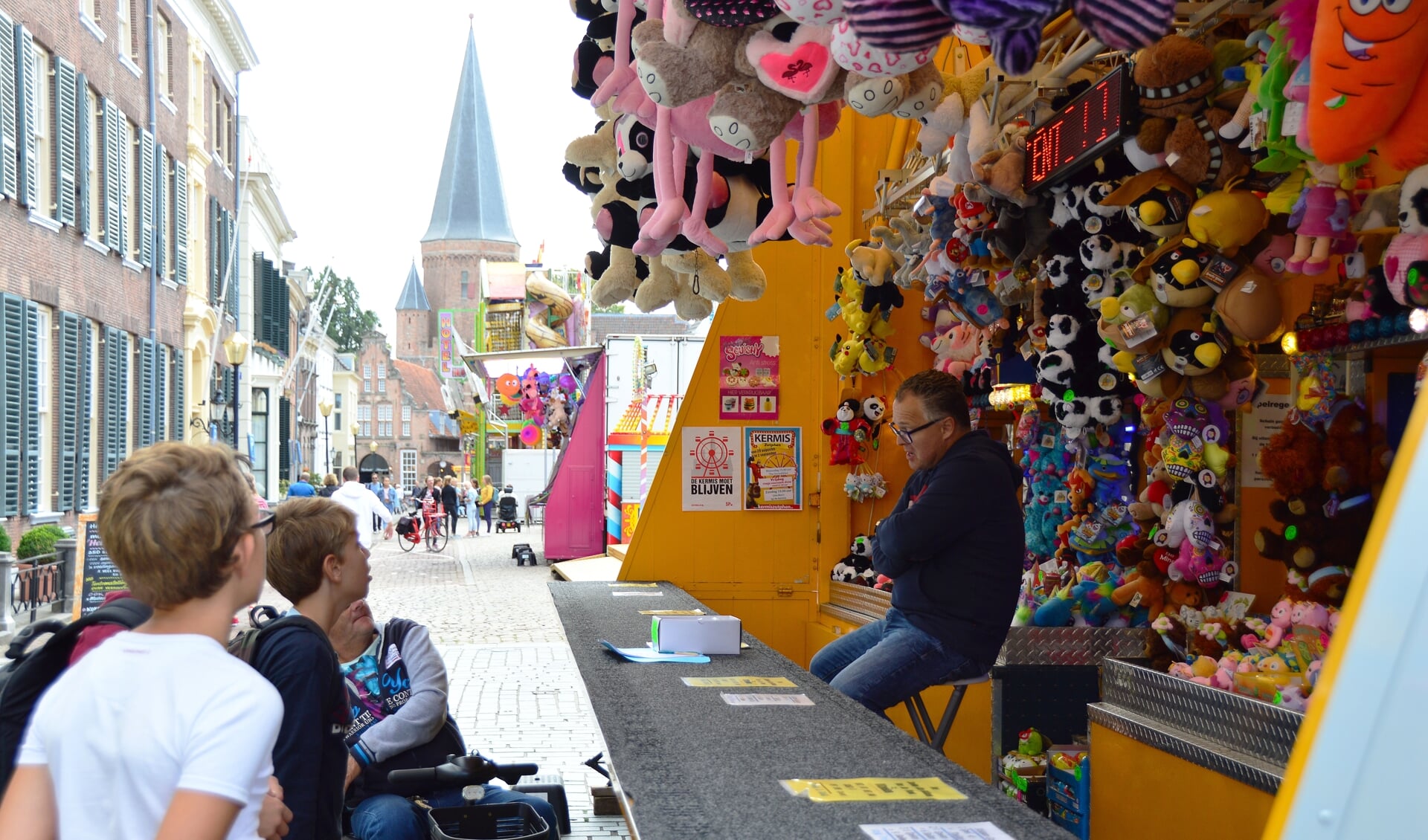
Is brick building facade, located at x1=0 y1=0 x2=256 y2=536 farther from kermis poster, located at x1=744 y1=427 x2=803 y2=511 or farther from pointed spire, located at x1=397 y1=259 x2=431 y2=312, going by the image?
pointed spire, located at x1=397 y1=259 x2=431 y2=312

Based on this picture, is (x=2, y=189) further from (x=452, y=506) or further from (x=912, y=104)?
(x=452, y=506)

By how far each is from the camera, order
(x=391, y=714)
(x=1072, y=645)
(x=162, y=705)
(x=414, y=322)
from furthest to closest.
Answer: (x=414, y=322) < (x=1072, y=645) < (x=391, y=714) < (x=162, y=705)

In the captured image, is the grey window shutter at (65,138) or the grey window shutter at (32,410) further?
the grey window shutter at (65,138)

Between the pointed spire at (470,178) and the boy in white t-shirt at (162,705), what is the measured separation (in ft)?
264

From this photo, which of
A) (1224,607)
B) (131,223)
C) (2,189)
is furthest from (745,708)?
(131,223)

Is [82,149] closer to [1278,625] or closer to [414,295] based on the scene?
[1278,625]

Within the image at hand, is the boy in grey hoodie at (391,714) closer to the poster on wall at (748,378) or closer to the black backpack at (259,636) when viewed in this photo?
the black backpack at (259,636)

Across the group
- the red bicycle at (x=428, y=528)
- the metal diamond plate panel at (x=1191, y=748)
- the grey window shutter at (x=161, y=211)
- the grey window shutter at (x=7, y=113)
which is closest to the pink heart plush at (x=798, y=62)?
the metal diamond plate panel at (x=1191, y=748)

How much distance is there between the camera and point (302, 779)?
→ 214 cm

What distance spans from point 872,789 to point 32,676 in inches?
61.4

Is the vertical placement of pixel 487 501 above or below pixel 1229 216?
below

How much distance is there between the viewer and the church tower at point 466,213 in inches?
3150

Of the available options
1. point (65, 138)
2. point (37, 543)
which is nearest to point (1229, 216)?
point (37, 543)

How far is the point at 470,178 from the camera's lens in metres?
84.5
